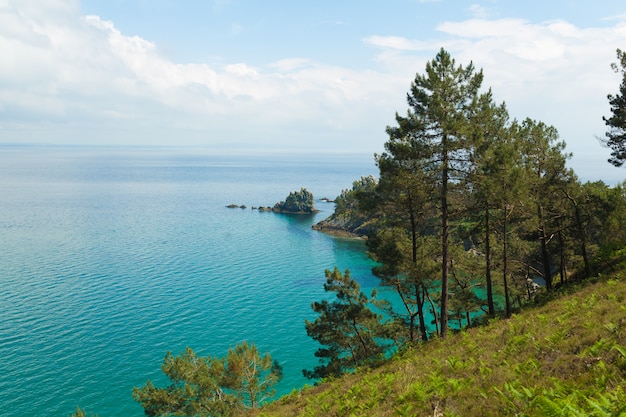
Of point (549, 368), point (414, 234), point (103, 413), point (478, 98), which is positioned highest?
point (478, 98)

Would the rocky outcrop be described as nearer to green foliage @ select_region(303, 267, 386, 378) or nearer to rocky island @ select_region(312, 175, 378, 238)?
rocky island @ select_region(312, 175, 378, 238)

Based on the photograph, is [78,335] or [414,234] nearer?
[414,234]

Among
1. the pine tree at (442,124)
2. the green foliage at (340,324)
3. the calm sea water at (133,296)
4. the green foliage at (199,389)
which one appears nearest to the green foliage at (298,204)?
the calm sea water at (133,296)

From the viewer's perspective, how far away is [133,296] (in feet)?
171

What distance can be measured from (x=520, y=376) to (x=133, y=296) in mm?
53402

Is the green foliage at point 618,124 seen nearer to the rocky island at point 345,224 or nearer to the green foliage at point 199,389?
the green foliage at point 199,389

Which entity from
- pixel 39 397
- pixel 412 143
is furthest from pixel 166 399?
pixel 412 143

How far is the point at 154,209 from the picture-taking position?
124 metres

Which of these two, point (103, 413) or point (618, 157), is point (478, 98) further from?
point (103, 413)

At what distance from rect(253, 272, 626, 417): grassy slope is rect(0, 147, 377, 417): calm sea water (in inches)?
877

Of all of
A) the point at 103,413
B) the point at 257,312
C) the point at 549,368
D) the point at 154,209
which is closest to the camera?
the point at 549,368

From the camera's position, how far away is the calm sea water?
1334 inches

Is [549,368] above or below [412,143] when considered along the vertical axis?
below

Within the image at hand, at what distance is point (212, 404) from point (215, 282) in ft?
126
